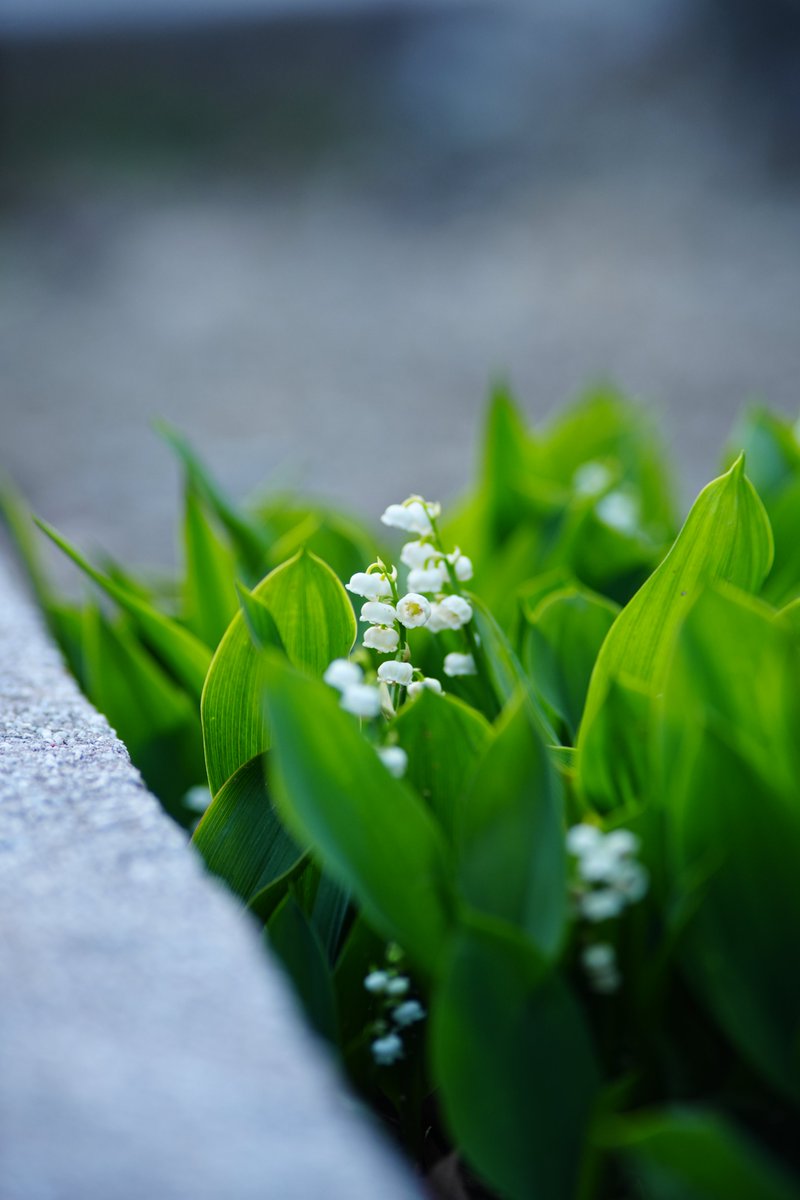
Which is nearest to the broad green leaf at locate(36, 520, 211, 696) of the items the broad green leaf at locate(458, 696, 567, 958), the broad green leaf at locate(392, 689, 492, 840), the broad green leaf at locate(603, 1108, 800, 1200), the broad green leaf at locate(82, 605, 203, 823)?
the broad green leaf at locate(82, 605, 203, 823)

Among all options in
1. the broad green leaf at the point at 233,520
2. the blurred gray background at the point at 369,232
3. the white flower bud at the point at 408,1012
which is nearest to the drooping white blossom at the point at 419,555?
the white flower bud at the point at 408,1012

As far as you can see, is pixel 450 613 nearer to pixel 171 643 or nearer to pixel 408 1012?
pixel 408 1012

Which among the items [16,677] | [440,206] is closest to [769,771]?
[16,677]

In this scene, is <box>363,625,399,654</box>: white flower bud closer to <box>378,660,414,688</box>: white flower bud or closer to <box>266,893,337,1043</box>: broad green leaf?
<box>378,660,414,688</box>: white flower bud

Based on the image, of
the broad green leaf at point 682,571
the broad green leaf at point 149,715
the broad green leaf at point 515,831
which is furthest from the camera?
the broad green leaf at point 149,715

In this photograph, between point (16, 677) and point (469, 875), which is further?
point (16, 677)

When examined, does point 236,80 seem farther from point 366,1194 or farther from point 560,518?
point 366,1194

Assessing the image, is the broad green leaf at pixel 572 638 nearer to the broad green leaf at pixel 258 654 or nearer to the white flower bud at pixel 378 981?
the broad green leaf at pixel 258 654
